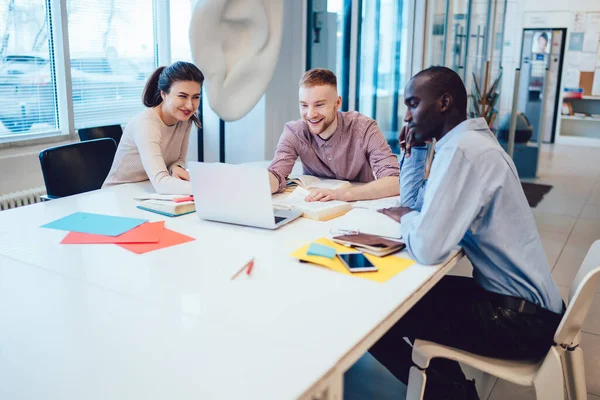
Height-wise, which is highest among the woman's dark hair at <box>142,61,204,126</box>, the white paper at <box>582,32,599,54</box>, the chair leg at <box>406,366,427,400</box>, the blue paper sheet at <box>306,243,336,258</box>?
the white paper at <box>582,32,599,54</box>

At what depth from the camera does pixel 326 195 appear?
2.23 m

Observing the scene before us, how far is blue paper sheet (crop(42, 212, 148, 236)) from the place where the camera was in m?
1.83

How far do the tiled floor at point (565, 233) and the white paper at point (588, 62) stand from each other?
1253mm

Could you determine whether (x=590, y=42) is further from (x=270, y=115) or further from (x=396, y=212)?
(x=396, y=212)

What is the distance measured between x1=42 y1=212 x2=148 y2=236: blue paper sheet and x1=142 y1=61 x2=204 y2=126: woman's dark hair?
84cm

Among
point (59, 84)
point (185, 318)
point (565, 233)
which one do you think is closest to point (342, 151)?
point (185, 318)

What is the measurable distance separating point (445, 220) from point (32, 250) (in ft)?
3.84

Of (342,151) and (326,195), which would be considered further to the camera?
(342,151)

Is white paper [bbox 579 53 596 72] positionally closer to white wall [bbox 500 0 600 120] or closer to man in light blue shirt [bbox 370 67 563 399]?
white wall [bbox 500 0 600 120]

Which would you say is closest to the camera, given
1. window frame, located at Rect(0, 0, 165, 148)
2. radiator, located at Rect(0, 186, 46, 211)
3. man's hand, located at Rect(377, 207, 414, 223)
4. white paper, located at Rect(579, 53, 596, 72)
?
man's hand, located at Rect(377, 207, 414, 223)

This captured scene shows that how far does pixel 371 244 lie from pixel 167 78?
4.71 feet

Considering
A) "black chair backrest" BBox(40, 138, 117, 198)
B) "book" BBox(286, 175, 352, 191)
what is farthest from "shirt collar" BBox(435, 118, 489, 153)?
"black chair backrest" BBox(40, 138, 117, 198)

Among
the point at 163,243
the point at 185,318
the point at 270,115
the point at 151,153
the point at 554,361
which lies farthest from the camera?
the point at 270,115

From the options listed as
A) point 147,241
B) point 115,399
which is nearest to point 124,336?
point 115,399
